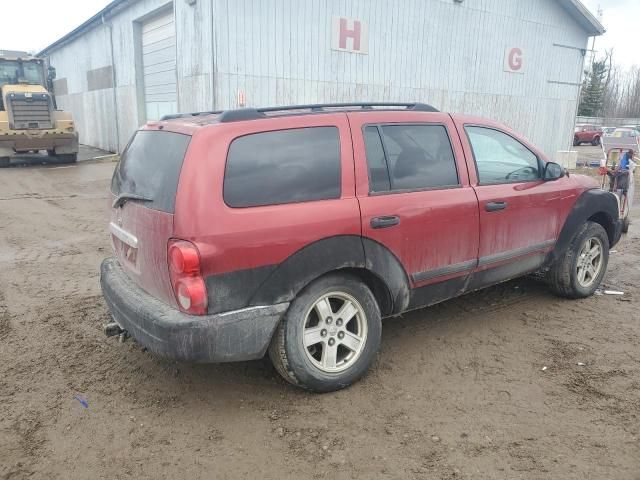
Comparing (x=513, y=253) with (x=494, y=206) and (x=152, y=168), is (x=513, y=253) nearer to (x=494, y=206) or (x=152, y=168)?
(x=494, y=206)

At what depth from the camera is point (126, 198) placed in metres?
3.39

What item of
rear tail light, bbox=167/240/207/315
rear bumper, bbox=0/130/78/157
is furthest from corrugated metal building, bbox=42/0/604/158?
rear tail light, bbox=167/240/207/315

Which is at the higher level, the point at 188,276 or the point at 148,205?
the point at 148,205

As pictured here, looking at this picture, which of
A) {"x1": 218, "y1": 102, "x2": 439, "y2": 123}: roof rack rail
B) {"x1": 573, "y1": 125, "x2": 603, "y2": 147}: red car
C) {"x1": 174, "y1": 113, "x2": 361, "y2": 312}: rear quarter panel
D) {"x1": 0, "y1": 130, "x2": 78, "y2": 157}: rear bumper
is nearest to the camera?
{"x1": 174, "y1": 113, "x2": 361, "y2": 312}: rear quarter panel

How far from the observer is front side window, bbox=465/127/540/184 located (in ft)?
13.5

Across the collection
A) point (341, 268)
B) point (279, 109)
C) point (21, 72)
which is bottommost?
point (341, 268)

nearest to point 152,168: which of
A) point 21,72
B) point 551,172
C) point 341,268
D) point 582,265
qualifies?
point 341,268

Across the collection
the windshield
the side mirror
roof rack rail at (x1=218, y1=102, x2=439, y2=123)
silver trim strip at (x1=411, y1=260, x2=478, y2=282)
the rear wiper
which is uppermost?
the windshield

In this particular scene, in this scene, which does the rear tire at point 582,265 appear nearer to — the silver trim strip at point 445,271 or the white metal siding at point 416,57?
the silver trim strip at point 445,271

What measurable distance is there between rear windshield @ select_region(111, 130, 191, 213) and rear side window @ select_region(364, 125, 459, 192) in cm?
124

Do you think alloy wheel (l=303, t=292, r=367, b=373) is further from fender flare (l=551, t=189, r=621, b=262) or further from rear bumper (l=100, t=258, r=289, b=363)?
fender flare (l=551, t=189, r=621, b=262)

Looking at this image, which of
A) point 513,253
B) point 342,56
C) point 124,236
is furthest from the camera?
point 342,56

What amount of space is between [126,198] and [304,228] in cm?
122

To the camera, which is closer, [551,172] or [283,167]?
[283,167]
